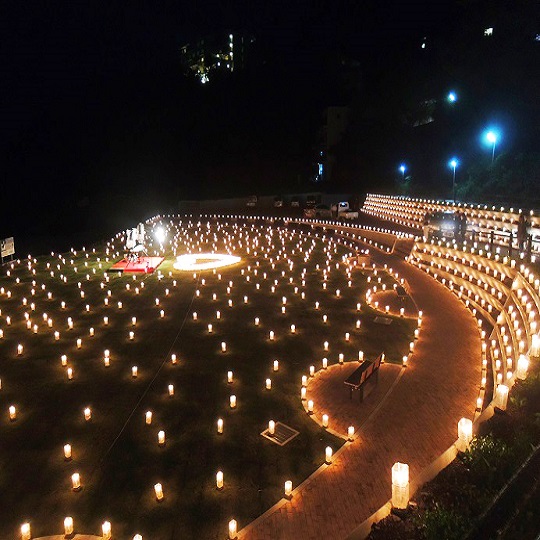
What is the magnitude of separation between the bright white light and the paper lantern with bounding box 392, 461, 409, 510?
1920 centimetres

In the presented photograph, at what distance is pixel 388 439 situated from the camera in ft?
30.8

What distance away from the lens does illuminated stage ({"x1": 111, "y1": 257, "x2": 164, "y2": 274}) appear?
2406 centimetres

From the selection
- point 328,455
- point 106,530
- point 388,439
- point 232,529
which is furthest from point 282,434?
point 106,530

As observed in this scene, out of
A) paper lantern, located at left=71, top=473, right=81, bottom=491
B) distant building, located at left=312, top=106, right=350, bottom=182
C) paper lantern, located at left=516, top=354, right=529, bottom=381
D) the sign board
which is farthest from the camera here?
distant building, located at left=312, top=106, right=350, bottom=182

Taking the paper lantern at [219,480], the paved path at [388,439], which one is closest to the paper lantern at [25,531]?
the paper lantern at [219,480]

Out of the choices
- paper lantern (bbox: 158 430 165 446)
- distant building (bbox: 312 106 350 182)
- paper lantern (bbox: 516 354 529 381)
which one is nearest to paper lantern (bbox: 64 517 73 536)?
paper lantern (bbox: 158 430 165 446)

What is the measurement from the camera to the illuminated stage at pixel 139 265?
24062mm

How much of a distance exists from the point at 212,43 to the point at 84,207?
199 feet

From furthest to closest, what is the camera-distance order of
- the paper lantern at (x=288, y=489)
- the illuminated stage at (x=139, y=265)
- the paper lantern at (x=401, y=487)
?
the illuminated stage at (x=139, y=265) < the paper lantern at (x=288, y=489) < the paper lantern at (x=401, y=487)

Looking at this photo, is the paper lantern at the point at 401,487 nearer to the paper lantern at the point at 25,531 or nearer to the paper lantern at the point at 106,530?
the paper lantern at the point at 106,530

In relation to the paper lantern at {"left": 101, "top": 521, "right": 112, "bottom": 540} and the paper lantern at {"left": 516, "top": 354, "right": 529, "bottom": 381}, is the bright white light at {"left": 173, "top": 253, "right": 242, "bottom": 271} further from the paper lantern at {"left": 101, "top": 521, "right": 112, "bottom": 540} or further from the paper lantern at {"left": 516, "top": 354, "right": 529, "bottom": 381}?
the paper lantern at {"left": 101, "top": 521, "right": 112, "bottom": 540}

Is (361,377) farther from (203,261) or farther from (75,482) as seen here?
(203,261)

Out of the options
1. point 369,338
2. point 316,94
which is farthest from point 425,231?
point 316,94

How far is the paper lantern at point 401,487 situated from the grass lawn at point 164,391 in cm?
229
